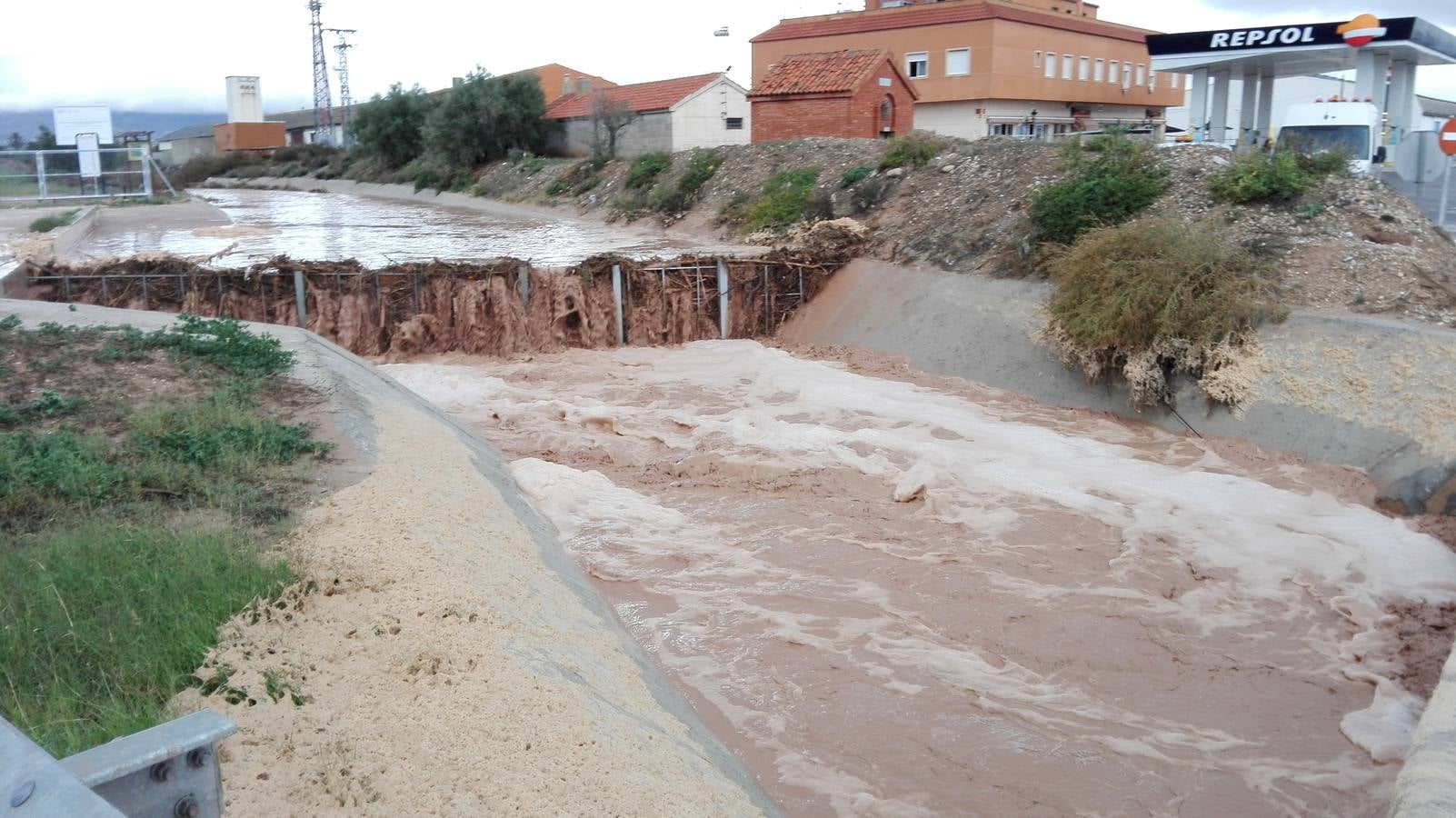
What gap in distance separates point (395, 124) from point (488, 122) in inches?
375

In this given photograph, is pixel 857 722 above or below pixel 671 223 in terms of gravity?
below

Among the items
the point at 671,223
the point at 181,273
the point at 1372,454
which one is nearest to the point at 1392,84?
the point at 671,223

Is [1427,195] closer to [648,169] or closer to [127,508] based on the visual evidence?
[648,169]

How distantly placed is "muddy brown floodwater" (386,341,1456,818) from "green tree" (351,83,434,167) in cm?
4230

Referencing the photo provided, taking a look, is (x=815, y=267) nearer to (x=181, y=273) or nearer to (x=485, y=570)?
(x=181, y=273)

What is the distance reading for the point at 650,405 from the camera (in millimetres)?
15953

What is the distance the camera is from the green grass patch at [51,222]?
24831mm

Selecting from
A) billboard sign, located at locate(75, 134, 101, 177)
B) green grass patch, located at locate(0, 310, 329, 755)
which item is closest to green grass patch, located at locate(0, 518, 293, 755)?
green grass patch, located at locate(0, 310, 329, 755)

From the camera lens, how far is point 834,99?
3150 centimetres

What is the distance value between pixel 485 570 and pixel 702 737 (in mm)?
1737

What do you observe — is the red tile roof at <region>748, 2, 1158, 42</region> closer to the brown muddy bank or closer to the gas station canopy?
the gas station canopy

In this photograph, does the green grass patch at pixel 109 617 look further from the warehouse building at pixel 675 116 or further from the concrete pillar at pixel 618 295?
the warehouse building at pixel 675 116

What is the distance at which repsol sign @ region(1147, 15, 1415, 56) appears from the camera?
25.4 metres

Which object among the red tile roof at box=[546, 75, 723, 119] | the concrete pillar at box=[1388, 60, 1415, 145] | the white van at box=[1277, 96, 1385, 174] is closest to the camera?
the white van at box=[1277, 96, 1385, 174]
